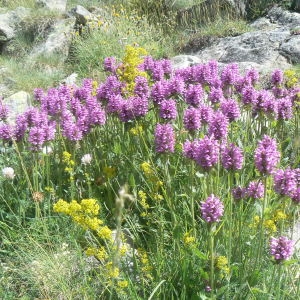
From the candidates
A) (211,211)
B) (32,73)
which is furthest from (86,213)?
(32,73)

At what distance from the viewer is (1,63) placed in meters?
9.12

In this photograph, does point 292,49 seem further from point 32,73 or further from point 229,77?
point 229,77

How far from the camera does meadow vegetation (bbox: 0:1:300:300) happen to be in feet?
7.27

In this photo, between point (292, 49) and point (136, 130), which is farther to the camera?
point (292, 49)

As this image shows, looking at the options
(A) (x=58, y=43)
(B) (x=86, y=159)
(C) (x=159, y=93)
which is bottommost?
(A) (x=58, y=43)

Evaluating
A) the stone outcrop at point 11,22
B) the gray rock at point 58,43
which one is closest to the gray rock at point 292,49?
the gray rock at point 58,43

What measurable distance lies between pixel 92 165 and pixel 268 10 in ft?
23.8

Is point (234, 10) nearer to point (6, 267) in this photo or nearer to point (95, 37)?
point (95, 37)

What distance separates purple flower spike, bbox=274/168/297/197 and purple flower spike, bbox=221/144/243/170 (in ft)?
0.68

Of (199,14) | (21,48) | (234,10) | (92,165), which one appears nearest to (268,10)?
(234,10)

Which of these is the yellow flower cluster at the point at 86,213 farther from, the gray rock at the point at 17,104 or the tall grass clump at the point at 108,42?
the tall grass clump at the point at 108,42

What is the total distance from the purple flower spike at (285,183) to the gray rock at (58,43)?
7.79 m

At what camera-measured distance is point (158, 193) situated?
10.4ft

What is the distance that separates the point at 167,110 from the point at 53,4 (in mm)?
9670
